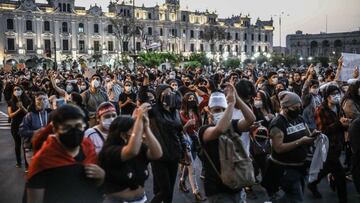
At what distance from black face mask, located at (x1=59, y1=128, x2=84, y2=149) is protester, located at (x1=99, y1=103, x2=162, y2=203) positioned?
48 cm

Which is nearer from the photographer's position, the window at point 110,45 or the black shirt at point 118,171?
the black shirt at point 118,171

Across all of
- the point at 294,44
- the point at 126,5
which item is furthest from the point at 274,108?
the point at 294,44

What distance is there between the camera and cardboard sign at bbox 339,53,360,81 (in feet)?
35.4

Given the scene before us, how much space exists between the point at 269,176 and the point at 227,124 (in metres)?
1.61

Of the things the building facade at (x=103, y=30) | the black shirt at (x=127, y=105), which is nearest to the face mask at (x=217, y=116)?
the black shirt at (x=127, y=105)

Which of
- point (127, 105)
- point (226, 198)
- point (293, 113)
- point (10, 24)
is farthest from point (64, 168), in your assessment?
point (10, 24)

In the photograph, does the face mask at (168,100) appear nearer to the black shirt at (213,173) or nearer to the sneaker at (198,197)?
the black shirt at (213,173)

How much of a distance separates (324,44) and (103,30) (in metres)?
51.6

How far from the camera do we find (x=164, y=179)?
17.9 ft

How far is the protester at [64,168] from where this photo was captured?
314cm

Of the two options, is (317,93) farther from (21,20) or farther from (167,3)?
(167,3)

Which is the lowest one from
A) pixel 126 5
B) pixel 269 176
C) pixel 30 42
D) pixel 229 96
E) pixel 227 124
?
pixel 269 176

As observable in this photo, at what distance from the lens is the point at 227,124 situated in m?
3.94

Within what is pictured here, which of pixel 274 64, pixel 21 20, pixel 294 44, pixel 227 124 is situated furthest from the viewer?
pixel 294 44
